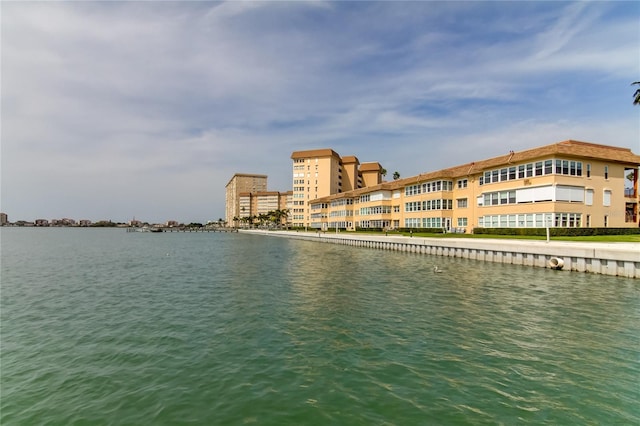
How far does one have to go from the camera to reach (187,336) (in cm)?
1301

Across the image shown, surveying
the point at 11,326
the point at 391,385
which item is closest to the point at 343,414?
the point at 391,385

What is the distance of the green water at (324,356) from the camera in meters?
7.83

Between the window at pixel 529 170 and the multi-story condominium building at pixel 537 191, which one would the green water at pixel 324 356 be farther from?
the window at pixel 529 170

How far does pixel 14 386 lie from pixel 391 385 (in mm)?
10656

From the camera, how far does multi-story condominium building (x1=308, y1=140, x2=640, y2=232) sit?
42.8m

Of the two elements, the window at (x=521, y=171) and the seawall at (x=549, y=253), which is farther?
the window at (x=521, y=171)

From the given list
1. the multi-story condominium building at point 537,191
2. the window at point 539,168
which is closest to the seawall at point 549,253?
the multi-story condominium building at point 537,191

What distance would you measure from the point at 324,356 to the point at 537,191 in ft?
148

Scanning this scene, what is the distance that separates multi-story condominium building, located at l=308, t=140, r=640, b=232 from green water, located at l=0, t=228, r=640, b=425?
82.8 feet

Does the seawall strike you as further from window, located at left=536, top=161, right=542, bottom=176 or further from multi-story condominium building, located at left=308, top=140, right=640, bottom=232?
window, located at left=536, top=161, right=542, bottom=176

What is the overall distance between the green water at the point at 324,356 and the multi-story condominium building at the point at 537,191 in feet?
82.8

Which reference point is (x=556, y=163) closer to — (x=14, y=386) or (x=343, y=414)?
(x=343, y=414)

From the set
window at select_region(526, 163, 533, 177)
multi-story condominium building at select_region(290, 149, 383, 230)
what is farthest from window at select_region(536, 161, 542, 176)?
multi-story condominium building at select_region(290, 149, 383, 230)

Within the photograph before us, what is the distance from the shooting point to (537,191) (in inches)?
1742
